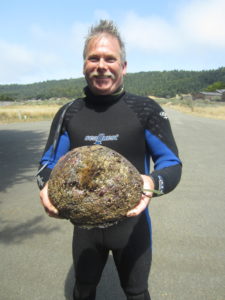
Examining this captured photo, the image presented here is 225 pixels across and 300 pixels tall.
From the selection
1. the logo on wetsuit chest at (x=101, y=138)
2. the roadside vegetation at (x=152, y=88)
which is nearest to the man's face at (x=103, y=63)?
the logo on wetsuit chest at (x=101, y=138)

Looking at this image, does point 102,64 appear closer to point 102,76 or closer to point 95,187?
point 102,76

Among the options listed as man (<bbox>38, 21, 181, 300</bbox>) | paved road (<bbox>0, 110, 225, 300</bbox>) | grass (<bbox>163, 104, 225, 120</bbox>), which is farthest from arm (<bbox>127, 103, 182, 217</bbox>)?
grass (<bbox>163, 104, 225, 120</bbox>)

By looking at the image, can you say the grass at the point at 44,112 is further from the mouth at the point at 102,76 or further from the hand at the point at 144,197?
the hand at the point at 144,197

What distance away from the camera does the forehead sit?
222 cm

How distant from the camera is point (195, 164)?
914cm

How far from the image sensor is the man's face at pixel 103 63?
223 centimetres

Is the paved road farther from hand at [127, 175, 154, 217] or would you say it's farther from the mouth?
the mouth

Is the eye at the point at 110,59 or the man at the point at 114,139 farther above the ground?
the eye at the point at 110,59

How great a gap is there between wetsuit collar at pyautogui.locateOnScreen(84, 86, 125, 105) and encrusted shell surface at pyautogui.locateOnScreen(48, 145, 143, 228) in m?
0.62

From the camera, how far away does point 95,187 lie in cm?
184

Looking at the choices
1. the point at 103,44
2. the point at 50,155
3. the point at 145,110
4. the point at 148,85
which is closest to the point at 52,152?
A: the point at 50,155

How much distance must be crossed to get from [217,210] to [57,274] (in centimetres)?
324

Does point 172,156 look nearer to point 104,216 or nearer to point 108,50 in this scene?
point 104,216

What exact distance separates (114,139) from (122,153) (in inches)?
4.9
